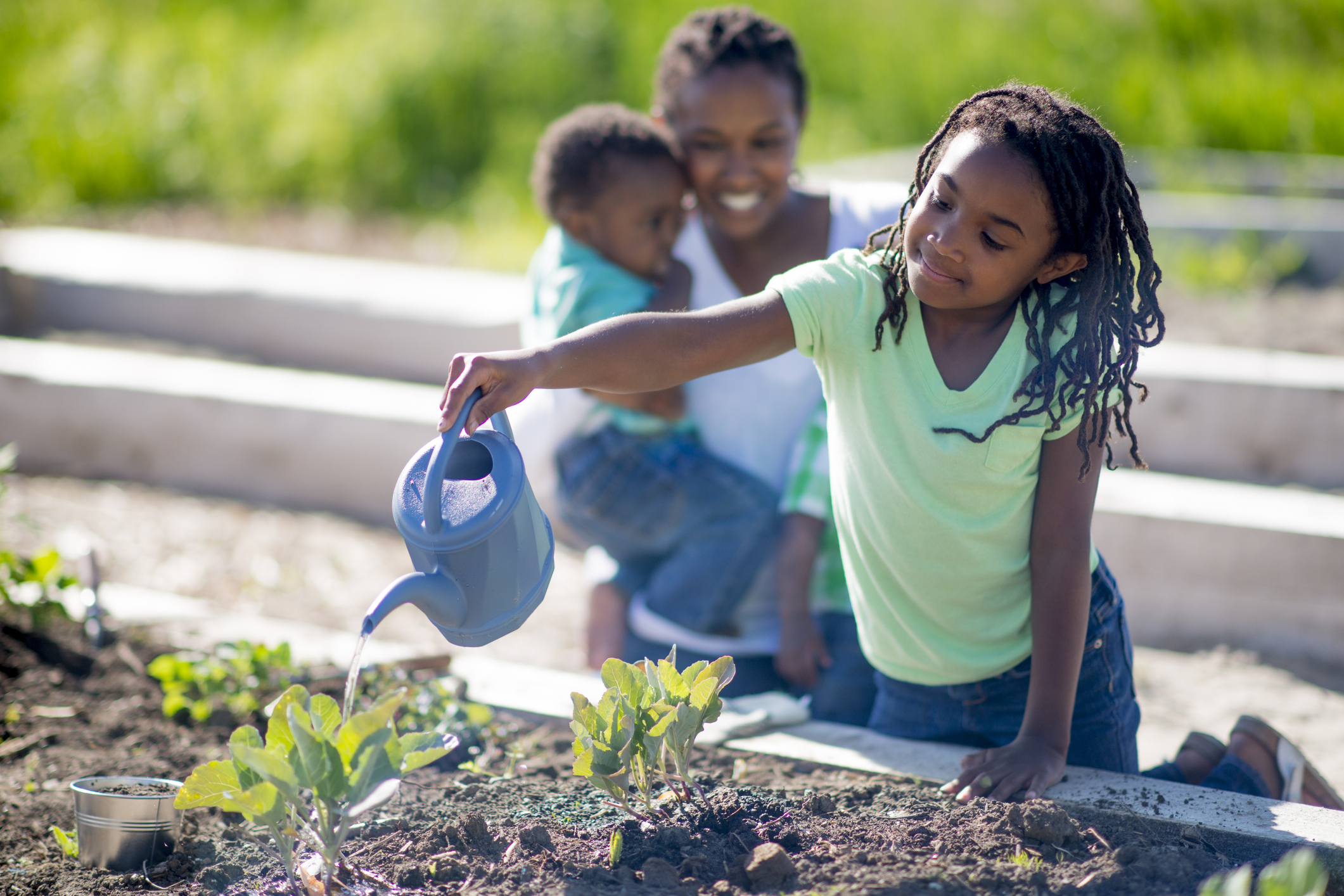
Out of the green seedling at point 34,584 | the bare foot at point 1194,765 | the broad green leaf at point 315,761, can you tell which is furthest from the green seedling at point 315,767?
the bare foot at point 1194,765

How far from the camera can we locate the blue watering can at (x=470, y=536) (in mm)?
1645

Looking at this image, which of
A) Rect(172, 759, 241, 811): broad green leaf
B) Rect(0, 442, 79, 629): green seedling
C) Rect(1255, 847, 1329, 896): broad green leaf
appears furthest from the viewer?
Rect(0, 442, 79, 629): green seedling

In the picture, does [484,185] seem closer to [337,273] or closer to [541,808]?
[337,273]

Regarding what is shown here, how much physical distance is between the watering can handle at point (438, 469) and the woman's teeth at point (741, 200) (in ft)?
4.38

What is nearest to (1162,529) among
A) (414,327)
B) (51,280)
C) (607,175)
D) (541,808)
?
(607,175)

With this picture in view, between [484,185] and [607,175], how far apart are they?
14.5 feet

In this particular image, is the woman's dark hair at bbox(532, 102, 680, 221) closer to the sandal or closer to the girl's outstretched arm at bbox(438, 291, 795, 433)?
the girl's outstretched arm at bbox(438, 291, 795, 433)

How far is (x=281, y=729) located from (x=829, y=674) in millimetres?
1410

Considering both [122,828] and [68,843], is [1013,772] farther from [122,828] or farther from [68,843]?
[68,843]

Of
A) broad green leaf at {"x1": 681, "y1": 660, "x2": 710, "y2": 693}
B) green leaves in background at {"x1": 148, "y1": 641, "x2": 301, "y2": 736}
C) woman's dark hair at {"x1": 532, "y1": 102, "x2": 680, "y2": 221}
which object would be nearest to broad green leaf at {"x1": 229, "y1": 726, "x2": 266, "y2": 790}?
broad green leaf at {"x1": 681, "y1": 660, "x2": 710, "y2": 693}

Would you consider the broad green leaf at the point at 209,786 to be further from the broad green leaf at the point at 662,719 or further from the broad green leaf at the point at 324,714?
the broad green leaf at the point at 662,719

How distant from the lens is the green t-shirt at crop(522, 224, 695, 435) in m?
2.73

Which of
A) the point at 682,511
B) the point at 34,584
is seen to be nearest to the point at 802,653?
the point at 682,511

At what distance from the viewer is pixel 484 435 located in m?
1.73
